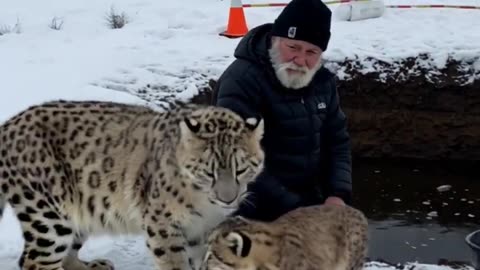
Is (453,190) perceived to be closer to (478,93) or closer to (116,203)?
(478,93)

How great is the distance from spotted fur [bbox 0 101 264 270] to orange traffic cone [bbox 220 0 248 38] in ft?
20.8

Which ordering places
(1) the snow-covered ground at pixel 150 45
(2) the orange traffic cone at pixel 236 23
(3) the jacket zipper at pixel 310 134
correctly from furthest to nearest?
(2) the orange traffic cone at pixel 236 23 → (1) the snow-covered ground at pixel 150 45 → (3) the jacket zipper at pixel 310 134

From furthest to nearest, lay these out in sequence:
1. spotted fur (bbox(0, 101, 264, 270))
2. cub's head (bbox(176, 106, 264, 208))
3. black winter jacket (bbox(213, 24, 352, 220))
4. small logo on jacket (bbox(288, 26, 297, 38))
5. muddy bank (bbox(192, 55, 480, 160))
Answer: muddy bank (bbox(192, 55, 480, 160)), black winter jacket (bbox(213, 24, 352, 220)), small logo on jacket (bbox(288, 26, 297, 38)), spotted fur (bbox(0, 101, 264, 270)), cub's head (bbox(176, 106, 264, 208))

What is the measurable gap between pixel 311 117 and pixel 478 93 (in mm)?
4908

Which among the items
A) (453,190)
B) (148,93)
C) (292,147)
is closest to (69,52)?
(148,93)

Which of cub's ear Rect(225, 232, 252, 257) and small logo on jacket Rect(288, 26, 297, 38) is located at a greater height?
small logo on jacket Rect(288, 26, 297, 38)

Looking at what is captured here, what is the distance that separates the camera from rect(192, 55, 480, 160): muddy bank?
10227 millimetres

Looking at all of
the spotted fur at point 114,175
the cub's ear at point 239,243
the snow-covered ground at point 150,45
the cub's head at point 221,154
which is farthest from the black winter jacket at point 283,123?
the snow-covered ground at point 150,45

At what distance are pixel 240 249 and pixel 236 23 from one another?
24.1 feet

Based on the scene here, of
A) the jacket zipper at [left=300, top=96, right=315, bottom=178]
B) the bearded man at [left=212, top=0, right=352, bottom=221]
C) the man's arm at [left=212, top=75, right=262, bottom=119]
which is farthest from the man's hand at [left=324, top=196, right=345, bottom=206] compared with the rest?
the man's arm at [left=212, top=75, right=262, bottom=119]

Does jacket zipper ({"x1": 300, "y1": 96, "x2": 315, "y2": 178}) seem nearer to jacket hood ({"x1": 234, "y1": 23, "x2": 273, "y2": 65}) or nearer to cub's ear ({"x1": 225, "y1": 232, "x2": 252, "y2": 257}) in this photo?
jacket hood ({"x1": 234, "y1": 23, "x2": 273, "y2": 65})

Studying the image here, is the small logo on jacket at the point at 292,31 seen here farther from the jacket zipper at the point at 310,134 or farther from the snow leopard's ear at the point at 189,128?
the snow leopard's ear at the point at 189,128

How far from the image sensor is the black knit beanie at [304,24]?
5598 millimetres

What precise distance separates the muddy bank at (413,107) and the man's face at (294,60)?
14.6 feet
